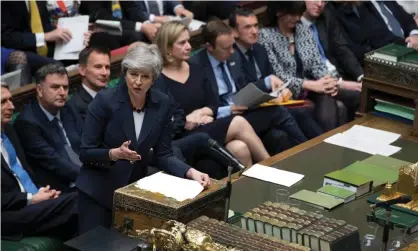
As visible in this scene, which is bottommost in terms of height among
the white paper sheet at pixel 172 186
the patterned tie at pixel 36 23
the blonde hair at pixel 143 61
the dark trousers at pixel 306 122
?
the dark trousers at pixel 306 122

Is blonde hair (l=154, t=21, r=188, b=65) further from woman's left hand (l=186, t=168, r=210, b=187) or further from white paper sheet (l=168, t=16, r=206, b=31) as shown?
woman's left hand (l=186, t=168, r=210, b=187)

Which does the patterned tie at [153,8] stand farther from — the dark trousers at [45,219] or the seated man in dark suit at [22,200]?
the dark trousers at [45,219]

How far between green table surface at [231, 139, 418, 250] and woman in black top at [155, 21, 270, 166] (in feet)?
1.85

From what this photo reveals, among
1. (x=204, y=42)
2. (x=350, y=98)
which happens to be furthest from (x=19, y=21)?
(x=350, y=98)

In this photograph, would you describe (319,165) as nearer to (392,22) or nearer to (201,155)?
(201,155)

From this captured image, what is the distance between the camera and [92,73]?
233 inches

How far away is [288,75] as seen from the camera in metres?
6.98

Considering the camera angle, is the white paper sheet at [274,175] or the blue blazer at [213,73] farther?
the blue blazer at [213,73]

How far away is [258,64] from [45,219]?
2193mm

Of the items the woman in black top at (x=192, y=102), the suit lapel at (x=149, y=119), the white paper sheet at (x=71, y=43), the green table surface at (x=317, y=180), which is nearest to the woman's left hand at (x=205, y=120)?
the woman in black top at (x=192, y=102)

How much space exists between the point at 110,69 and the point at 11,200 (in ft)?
4.66

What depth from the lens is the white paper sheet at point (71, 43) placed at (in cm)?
674

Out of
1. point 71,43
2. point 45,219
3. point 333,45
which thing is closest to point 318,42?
point 333,45

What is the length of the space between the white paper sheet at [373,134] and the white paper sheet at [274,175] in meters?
0.76
